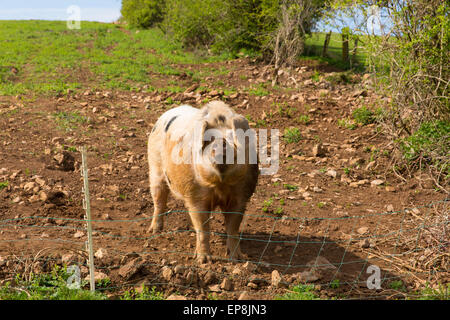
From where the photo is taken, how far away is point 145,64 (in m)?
18.6

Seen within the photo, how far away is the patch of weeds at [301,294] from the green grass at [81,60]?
11.4 meters

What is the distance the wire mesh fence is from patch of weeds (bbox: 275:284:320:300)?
0.09 m

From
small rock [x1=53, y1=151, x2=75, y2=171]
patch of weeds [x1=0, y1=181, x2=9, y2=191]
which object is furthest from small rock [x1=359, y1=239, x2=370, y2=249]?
patch of weeds [x1=0, y1=181, x2=9, y2=191]

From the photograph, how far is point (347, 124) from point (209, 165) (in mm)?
6811

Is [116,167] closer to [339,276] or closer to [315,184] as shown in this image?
[315,184]

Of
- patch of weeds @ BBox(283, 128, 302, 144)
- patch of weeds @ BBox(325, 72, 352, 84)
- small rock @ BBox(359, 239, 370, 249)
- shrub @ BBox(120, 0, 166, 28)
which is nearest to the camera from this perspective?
small rock @ BBox(359, 239, 370, 249)

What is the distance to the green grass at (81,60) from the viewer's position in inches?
579

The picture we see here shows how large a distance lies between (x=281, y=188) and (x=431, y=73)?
3561mm

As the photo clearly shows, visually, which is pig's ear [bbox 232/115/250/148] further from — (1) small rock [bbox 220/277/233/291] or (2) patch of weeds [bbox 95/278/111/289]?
(2) patch of weeds [bbox 95/278/111/289]

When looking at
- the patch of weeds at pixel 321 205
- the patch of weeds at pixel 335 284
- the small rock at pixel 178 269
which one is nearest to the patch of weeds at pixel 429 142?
the patch of weeds at pixel 321 205

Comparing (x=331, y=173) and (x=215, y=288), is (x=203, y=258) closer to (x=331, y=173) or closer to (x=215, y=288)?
(x=215, y=288)

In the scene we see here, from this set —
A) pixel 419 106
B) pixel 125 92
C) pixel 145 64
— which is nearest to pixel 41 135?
pixel 125 92

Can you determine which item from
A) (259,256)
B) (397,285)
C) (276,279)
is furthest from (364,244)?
(276,279)

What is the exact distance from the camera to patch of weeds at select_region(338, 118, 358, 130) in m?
10.1
